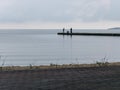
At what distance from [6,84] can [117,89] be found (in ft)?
9.20

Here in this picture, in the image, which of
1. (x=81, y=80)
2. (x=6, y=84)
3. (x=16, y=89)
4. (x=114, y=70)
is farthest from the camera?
(x=114, y=70)

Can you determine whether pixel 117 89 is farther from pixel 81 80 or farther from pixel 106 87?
pixel 81 80

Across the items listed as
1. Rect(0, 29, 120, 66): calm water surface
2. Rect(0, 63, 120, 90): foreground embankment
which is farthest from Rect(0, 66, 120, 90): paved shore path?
Rect(0, 29, 120, 66): calm water surface

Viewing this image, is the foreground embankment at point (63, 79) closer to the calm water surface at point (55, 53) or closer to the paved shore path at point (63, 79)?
the paved shore path at point (63, 79)

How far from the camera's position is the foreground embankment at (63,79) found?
7867mm

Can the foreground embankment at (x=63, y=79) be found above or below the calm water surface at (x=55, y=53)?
below

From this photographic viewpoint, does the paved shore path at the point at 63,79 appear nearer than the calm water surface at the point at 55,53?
Yes

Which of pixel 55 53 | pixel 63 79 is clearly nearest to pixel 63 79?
pixel 63 79

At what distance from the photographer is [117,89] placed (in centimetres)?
762

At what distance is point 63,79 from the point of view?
8.86m

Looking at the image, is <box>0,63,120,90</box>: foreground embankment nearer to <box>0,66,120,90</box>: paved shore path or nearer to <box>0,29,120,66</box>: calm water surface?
<box>0,66,120,90</box>: paved shore path

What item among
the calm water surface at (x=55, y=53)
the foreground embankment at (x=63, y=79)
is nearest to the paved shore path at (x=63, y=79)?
the foreground embankment at (x=63, y=79)

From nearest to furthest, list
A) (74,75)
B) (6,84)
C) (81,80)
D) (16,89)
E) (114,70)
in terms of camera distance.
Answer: (16,89)
(6,84)
(81,80)
(74,75)
(114,70)

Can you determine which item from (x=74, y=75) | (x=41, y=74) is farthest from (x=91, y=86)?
(x=41, y=74)
